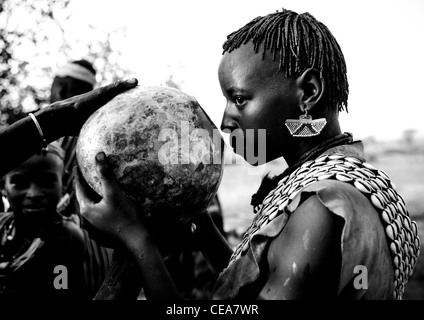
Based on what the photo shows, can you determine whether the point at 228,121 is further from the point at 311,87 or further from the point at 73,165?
the point at 73,165

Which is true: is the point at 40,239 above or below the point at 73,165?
below

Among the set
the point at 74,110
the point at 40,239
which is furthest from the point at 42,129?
the point at 40,239

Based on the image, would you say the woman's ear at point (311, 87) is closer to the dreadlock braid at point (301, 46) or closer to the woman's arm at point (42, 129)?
the dreadlock braid at point (301, 46)

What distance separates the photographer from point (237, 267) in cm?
207

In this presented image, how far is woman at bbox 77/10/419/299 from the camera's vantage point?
1.80 meters

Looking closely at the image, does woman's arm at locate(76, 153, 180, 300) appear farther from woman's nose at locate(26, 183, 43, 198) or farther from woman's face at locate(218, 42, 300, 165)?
woman's nose at locate(26, 183, 43, 198)

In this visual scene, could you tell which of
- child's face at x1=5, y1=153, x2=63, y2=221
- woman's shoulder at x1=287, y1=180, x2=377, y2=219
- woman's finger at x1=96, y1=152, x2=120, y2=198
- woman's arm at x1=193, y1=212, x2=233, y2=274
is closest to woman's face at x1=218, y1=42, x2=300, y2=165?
woman's shoulder at x1=287, y1=180, x2=377, y2=219

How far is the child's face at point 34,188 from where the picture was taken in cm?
410

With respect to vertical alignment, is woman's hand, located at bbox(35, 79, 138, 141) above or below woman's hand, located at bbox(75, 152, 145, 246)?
above

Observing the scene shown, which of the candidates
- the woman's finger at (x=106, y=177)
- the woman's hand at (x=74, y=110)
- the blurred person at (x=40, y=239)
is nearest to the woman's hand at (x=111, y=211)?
the woman's finger at (x=106, y=177)

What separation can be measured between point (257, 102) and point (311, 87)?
234 mm

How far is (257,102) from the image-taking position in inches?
87.9

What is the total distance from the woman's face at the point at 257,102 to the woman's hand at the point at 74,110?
1.55ft

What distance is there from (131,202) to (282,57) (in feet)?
2.86
